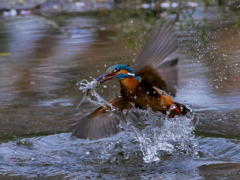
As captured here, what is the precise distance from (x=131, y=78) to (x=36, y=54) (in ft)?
12.5

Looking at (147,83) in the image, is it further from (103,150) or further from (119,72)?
(103,150)

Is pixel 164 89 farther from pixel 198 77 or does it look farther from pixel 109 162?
pixel 198 77

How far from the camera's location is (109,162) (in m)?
4.00

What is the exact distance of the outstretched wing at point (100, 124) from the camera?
4.10 meters

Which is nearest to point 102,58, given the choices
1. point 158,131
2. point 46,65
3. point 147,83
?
point 46,65

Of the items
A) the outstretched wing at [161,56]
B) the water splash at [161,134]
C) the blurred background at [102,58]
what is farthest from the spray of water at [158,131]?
the outstretched wing at [161,56]

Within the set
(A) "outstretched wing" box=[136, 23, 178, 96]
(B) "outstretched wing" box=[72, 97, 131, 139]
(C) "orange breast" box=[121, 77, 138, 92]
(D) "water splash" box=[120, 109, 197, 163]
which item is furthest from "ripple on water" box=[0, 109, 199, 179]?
(A) "outstretched wing" box=[136, 23, 178, 96]

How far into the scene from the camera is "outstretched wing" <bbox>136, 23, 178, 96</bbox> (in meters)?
3.74

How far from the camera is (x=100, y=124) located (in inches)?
162

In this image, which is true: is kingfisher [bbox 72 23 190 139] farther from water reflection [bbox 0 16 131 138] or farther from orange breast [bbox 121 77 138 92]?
water reflection [bbox 0 16 131 138]

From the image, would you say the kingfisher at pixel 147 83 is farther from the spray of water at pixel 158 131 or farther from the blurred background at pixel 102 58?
the blurred background at pixel 102 58

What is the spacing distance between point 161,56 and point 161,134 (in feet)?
2.79

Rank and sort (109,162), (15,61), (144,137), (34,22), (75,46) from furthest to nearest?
(34,22)
(75,46)
(15,61)
(144,137)
(109,162)

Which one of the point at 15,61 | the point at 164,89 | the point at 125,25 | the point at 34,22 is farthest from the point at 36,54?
the point at 164,89
